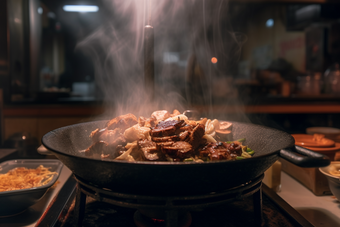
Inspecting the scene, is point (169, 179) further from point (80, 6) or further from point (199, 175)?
point (80, 6)

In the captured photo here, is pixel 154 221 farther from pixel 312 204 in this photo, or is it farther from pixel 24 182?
pixel 312 204

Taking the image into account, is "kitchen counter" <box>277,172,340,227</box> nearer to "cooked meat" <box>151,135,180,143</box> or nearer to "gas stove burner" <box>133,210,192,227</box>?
"gas stove burner" <box>133,210,192,227</box>

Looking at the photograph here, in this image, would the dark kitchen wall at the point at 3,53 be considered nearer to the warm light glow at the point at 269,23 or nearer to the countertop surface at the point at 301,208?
the countertop surface at the point at 301,208

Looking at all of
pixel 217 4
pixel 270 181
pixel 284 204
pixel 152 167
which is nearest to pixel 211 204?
pixel 152 167

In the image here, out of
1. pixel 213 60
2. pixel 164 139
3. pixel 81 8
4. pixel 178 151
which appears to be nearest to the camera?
pixel 178 151

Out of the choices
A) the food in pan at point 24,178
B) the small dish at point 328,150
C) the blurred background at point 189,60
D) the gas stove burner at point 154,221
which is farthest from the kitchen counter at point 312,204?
the food in pan at point 24,178

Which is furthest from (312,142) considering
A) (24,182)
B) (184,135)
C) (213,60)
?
(213,60)

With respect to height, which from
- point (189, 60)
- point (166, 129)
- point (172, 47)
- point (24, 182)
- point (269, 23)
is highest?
point (269, 23)
